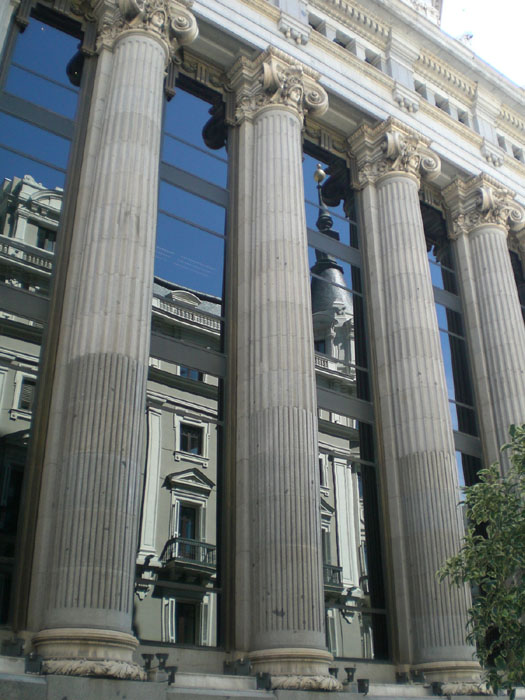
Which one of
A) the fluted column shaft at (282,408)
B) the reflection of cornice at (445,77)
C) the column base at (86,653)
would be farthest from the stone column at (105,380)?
the reflection of cornice at (445,77)

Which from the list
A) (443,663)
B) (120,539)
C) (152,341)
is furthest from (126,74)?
(443,663)

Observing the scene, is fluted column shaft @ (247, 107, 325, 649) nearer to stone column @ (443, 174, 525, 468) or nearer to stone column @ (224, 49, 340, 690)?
stone column @ (224, 49, 340, 690)

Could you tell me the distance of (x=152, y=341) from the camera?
60.8ft

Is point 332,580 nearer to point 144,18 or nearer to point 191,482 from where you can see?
point 191,482

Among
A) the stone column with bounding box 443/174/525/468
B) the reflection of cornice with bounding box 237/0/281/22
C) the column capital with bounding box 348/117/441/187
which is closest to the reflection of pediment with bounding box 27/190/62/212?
the reflection of cornice with bounding box 237/0/281/22

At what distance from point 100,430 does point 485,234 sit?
1941 centimetres

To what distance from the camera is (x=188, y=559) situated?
16797 mm

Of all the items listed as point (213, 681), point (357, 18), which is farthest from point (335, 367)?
point (357, 18)

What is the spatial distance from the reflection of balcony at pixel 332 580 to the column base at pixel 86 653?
681 cm

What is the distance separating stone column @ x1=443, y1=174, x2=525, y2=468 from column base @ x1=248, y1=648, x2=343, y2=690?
11226mm

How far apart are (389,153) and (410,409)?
9.79 meters

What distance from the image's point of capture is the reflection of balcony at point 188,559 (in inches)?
642

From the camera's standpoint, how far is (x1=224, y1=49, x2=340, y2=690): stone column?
15.8 m

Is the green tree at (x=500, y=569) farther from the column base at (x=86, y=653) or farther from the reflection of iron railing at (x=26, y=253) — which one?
the reflection of iron railing at (x=26, y=253)
